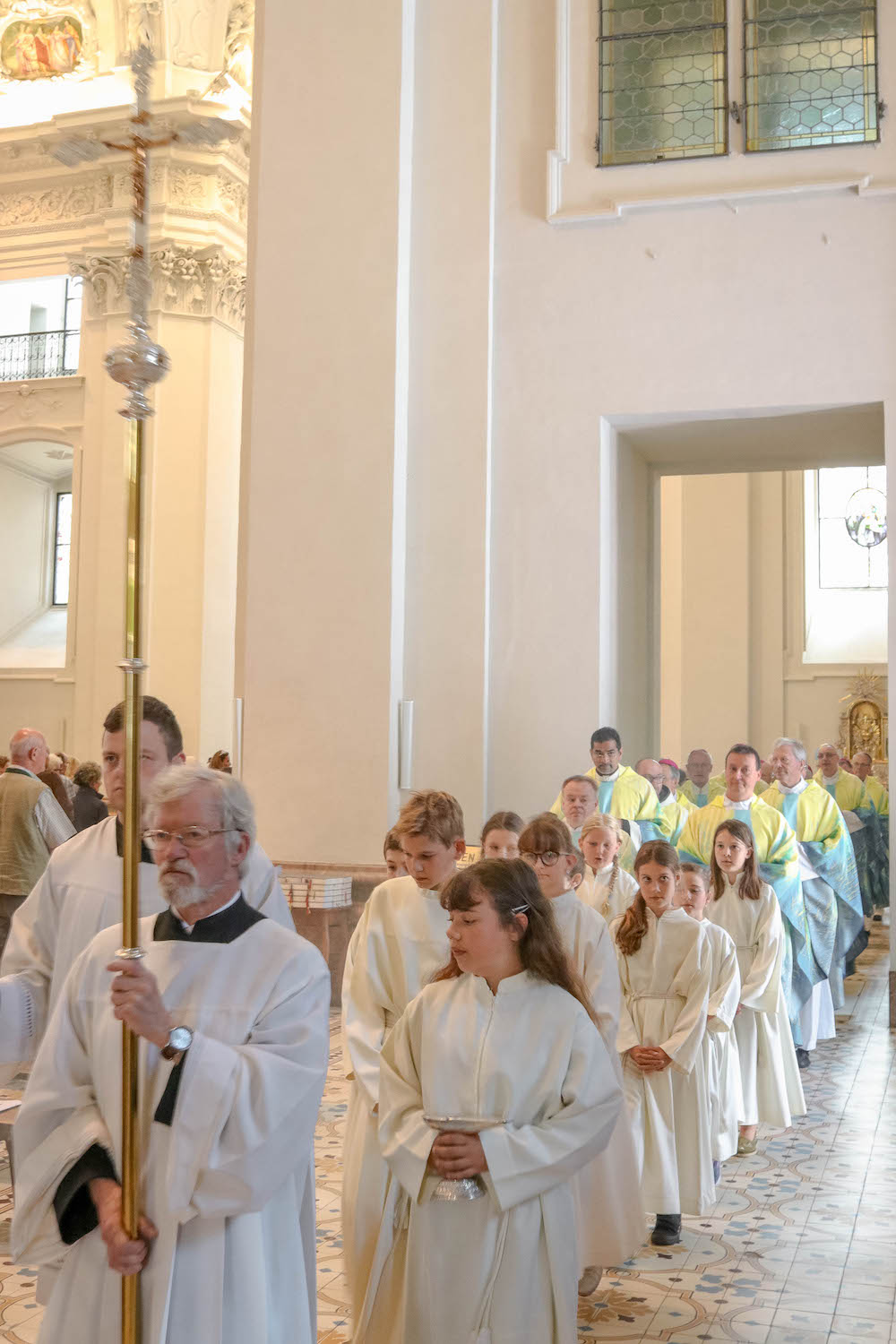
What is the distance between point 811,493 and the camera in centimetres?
2281

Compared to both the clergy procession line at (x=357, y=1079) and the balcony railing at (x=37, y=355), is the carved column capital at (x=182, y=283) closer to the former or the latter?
the balcony railing at (x=37, y=355)

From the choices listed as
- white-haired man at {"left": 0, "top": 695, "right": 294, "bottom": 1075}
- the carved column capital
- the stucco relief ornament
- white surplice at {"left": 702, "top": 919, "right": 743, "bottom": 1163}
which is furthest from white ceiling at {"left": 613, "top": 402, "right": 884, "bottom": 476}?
the stucco relief ornament

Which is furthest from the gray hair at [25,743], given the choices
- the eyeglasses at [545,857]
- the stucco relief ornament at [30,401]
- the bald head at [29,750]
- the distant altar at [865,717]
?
the distant altar at [865,717]

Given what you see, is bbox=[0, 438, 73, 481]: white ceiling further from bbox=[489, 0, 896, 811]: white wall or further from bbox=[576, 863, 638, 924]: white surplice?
bbox=[576, 863, 638, 924]: white surplice

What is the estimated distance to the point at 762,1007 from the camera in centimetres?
723

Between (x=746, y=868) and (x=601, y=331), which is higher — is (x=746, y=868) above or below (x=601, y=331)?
below

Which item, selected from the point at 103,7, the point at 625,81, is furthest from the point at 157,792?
the point at 103,7

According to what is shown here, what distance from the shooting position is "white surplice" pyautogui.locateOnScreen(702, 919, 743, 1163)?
240 inches

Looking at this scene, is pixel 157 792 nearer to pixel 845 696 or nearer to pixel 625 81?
pixel 625 81

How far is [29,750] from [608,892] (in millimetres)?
4466

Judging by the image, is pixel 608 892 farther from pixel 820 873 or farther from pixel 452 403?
pixel 452 403

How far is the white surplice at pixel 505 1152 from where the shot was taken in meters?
3.38

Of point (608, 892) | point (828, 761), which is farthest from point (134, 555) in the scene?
point (828, 761)

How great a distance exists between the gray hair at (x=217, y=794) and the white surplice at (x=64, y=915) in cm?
64
